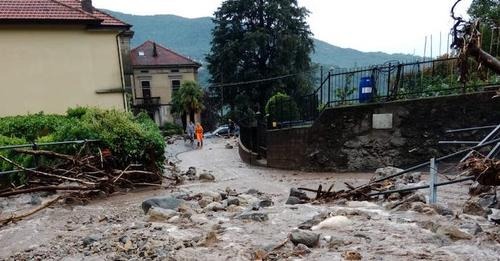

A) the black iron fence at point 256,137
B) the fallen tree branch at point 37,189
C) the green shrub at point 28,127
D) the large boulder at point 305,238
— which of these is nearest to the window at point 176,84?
the black iron fence at point 256,137

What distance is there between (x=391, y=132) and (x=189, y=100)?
31.6 m

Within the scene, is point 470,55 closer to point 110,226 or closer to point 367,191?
point 367,191

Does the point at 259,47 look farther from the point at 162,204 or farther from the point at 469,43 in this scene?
the point at 469,43

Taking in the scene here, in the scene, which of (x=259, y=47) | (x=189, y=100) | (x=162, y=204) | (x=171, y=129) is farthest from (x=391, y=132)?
(x=171, y=129)

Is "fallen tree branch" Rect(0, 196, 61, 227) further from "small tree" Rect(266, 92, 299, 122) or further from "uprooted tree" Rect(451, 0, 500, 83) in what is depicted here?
"small tree" Rect(266, 92, 299, 122)

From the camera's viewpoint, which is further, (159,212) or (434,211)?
(159,212)

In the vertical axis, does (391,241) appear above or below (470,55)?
below

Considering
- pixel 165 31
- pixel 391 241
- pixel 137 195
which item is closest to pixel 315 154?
pixel 137 195

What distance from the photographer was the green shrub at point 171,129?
4453cm

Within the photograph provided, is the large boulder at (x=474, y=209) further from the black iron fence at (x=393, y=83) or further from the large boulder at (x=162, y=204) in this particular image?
the black iron fence at (x=393, y=83)

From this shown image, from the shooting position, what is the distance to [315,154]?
1235 centimetres

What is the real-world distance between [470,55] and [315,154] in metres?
8.48

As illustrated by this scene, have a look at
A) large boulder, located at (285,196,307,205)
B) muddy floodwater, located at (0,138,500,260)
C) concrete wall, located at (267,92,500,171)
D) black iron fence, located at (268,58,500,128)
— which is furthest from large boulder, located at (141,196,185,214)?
black iron fence, located at (268,58,500,128)

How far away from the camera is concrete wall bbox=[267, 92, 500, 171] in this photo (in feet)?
35.3
